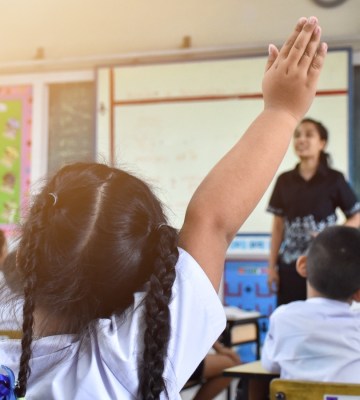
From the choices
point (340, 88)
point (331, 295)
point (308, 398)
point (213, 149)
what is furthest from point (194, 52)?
point (308, 398)

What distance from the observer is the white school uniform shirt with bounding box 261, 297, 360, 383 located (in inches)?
69.6

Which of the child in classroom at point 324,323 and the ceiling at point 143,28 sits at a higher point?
the ceiling at point 143,28

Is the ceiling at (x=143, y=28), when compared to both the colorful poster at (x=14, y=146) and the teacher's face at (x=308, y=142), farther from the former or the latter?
the teacher's face at (x=308, y=142)

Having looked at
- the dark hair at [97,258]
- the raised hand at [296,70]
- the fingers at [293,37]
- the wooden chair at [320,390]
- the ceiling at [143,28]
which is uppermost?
the ceiling at [143,28]

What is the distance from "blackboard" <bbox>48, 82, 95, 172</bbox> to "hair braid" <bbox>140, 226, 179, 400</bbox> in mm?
4610

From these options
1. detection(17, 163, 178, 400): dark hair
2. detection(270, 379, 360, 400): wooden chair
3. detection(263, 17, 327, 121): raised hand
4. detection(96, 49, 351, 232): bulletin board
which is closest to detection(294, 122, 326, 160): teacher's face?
detection(96, 49, 351, 232): bulletin board

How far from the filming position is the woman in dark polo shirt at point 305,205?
11.8ft

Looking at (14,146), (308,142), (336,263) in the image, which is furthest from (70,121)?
(336,263)

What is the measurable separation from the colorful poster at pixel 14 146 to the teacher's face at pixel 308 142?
8.29 ft

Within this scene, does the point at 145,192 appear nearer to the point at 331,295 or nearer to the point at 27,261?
the point at 27,261

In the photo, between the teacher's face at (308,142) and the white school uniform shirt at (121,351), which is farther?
the teacher's face at (308,142)

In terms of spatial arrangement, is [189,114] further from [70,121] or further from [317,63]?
[317,63]

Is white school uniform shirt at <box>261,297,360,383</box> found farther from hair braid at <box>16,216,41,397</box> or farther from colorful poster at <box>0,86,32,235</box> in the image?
colorful poster at <box>0,86,32,235</box>

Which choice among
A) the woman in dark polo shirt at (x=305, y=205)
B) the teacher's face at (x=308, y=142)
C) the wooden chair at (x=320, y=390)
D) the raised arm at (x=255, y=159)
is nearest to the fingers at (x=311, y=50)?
the raised arm at (x=255, y=159)
